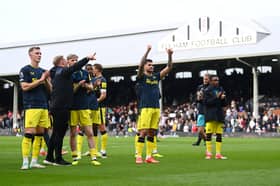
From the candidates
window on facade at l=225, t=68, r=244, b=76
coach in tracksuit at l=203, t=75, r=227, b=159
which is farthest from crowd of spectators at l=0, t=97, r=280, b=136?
coach in tracksuit at l=203, t=75, r=227, b=159

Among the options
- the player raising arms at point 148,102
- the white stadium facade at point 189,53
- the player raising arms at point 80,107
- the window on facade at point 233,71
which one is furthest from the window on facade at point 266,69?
the player raising arms at point 80,107

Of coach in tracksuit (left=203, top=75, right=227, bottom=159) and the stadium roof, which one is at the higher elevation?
the stadium roof

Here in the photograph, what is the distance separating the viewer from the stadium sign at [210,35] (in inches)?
1444

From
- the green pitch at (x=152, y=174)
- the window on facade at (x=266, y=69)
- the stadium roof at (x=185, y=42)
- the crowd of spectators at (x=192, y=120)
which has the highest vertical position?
the stadium roof at (x=185, y=42)

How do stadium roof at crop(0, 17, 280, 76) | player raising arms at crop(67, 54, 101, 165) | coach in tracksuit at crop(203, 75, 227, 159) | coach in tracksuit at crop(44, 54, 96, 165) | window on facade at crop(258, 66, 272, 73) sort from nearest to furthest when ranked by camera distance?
coach in tracksuit at crop(44, 54, 96, 165) < player raising arms at crop(67, 54, 101, 165) < coach in tracksuit at crop(203, 75, 227, 159) < stadium roof at crop(0, 17, 280, 76) < window on facade at crop(258, 66, 272, 73)

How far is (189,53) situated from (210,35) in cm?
187

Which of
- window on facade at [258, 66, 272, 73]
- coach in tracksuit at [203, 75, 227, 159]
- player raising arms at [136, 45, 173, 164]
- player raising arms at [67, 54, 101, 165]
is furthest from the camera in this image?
window on facade at [258, 66, 272, 73]

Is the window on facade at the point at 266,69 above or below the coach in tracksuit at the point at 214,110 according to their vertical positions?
above

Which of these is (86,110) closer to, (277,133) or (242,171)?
(242,171)

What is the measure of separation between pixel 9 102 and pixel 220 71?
958 inches

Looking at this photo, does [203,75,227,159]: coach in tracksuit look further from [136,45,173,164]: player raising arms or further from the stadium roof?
the stadium roof

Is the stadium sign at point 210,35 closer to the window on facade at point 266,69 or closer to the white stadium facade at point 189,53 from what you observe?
the white stadium facade at point 189,53

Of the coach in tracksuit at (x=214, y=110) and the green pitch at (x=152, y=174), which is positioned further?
the coach in tracksuit at (x=214, y=110)

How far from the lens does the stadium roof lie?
3638cm
